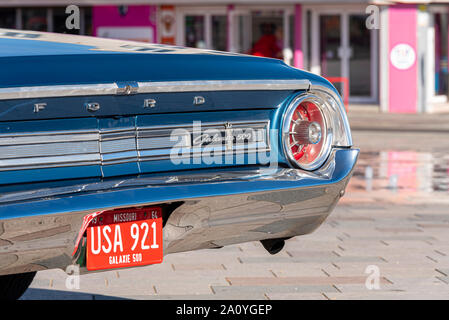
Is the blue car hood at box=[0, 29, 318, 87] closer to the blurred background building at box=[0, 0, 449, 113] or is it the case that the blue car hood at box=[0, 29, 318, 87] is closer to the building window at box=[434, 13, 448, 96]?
→ the blurred background building at box=[0, 0, 449, 113]

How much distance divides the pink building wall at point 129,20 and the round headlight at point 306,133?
20638mm

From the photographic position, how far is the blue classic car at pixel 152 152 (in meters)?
3.38

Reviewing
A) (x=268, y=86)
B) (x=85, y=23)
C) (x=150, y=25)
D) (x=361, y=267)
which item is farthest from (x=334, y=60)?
(x=268, y=86)

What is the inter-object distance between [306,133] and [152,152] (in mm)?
700

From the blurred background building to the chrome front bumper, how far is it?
773 inches

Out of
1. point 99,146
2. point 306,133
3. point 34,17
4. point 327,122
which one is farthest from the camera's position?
point 34,17

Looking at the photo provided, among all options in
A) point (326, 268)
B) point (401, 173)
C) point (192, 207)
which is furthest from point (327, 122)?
point (401, 173)

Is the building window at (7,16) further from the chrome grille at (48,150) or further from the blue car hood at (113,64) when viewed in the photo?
the chrome grille at (48,150)

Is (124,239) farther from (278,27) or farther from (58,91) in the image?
(278,27)

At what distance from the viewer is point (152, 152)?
12.0 ft

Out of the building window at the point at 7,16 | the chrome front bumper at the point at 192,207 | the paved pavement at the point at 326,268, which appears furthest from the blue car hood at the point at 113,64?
the building window at the point at 7,16

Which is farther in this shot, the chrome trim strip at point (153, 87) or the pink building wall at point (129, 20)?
the pink building wall at point (129, 20)

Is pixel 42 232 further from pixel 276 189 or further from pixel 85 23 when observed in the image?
pixel 85 23
